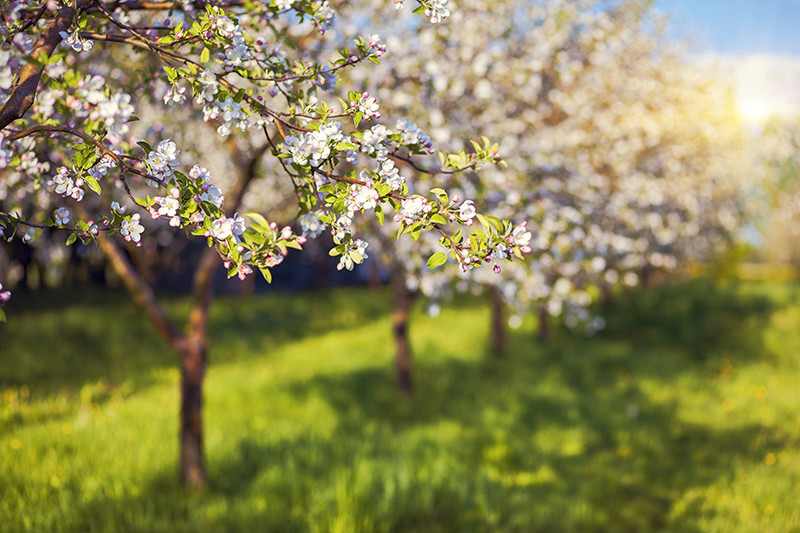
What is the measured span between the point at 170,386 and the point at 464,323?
7.89m

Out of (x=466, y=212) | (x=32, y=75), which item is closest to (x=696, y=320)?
(x=466, y=212)

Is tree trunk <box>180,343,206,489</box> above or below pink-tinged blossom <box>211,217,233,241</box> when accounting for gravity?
below

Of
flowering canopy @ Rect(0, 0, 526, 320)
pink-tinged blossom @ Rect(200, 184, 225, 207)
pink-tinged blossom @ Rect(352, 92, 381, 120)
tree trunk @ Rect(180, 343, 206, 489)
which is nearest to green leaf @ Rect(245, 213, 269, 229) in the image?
flowering canopy @ Rect(0, 0, 526, 320)

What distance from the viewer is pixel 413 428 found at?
758 centimetres

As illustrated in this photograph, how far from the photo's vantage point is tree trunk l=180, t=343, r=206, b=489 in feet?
18.0

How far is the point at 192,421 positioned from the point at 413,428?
3.12 m

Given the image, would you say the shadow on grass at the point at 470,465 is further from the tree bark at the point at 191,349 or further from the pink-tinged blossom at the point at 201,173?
the pink-tinged blossom at the point at 201,173

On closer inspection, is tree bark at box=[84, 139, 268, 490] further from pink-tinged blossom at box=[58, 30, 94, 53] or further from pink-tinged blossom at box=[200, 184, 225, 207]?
pink-tinged blossom at box=[200, 184, 225, 207]

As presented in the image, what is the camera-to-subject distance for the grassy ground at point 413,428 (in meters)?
5.14

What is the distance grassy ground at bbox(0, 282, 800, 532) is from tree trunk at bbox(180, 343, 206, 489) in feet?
0.71

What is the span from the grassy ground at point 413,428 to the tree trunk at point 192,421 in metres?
0.22

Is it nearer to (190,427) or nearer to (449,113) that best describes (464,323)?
(449,113)

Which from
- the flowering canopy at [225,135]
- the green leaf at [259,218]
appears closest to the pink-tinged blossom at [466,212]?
the flowering canopy at [225,135]

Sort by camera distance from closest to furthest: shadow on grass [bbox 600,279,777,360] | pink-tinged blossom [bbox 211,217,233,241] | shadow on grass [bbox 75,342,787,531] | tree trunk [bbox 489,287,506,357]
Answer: pink-tinged blossom [bbox 211,217,233,241], shadow on grass [bbox 75,342,787,531], tree trunk [bbox 489,287,506,357], shadow on grass [bbox 600,279,777,360]
